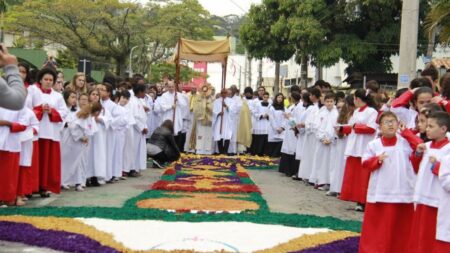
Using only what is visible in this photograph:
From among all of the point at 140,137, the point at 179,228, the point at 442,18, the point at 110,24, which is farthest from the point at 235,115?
the point at 110,24

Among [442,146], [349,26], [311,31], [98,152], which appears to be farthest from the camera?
[349,26]

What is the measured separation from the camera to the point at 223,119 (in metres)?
20.1

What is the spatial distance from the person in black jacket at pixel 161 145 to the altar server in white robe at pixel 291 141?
264 cm

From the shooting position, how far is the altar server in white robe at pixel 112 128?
1276 centimetres

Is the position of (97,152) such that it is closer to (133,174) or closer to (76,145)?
(76,145)

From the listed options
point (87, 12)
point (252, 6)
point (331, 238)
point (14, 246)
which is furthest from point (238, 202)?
point (87, 12)

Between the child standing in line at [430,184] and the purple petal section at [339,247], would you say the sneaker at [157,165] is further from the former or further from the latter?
the child standing in line at [430,184]

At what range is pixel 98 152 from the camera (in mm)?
12062

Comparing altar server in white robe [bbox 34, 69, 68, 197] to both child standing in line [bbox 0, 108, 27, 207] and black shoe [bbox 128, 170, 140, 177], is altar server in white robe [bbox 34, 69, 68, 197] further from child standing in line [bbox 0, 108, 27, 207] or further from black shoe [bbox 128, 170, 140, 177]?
black shoe [bbox 128, 170, 140, 177]

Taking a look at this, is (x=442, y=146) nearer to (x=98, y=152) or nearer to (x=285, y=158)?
Result: (x=98, y=152)

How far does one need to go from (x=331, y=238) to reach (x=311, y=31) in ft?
58.5

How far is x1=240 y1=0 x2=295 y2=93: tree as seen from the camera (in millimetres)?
27156

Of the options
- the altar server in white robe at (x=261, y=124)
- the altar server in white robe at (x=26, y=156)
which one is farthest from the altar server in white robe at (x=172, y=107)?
the altar server in white robe at (x=26, y=156)

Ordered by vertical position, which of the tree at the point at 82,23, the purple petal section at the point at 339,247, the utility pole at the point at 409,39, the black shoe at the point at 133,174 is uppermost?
the tree at the point at 82,23
